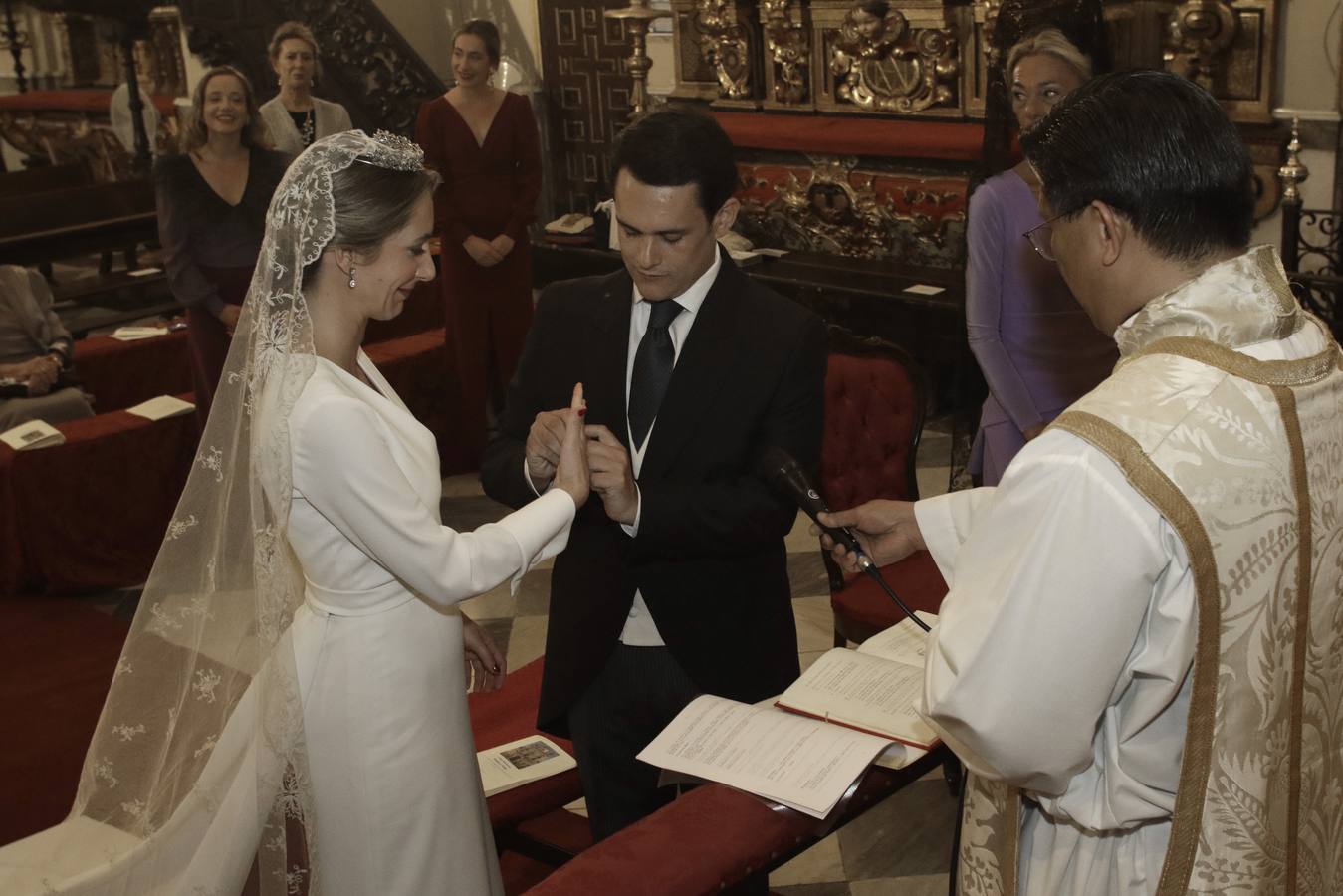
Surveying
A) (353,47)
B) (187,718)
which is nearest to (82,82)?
(353,47)

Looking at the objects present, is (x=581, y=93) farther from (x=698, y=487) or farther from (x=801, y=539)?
(x=698, y=487)

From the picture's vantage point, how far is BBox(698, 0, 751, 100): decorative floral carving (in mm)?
8391

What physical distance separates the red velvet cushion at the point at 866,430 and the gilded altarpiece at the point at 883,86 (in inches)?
127

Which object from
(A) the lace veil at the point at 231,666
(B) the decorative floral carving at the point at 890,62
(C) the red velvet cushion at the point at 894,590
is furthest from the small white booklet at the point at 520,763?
(B) the decorative floral carving at the point at 890,62

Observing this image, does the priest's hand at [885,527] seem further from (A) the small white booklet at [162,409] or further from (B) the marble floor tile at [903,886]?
(A) the small white booklet at [162,409]

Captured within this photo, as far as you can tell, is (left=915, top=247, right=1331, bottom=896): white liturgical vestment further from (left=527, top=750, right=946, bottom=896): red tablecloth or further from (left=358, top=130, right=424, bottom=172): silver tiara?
(left=358, top=130, right=424, bottom=172): silver tiara

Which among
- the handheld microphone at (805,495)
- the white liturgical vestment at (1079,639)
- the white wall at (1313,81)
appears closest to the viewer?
the white liturgical vestment at (1079,639)

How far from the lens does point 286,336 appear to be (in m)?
2.31

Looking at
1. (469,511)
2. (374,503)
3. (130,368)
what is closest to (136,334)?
(130,368)

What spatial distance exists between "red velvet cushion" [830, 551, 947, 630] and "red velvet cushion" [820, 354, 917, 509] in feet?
0.69

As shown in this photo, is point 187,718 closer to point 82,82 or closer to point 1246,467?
point 1246,467

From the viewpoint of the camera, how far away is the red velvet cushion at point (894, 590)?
3.71m

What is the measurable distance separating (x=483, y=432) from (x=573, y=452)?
427cm

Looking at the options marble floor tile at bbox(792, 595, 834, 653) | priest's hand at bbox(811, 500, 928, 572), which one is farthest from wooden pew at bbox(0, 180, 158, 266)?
priest's hand at bbox(811, 500, 928, 572)
